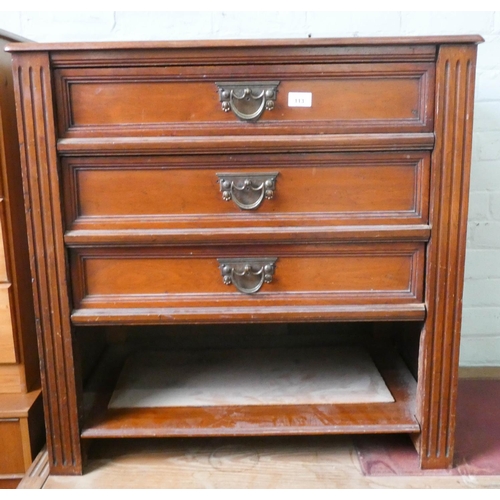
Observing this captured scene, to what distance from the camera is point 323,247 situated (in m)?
1.10

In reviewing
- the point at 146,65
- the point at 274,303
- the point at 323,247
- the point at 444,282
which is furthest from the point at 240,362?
the point at 146,65

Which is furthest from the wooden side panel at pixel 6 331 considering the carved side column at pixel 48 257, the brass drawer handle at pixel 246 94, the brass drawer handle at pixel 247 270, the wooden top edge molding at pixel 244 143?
the brass drawer handle at pixel 246 94

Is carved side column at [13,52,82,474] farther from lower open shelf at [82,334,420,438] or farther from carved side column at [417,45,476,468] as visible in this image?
carved side column at [417,45,476,468]

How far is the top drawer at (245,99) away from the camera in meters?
1.03

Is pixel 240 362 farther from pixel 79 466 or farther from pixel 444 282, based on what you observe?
→ pixel 444 282

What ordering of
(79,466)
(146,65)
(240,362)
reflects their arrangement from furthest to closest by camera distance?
1. (240,362)
2. (79,466)
3. (146,65)

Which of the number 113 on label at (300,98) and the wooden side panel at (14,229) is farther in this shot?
the wooden side panel at (14,229)

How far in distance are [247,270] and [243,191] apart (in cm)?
17

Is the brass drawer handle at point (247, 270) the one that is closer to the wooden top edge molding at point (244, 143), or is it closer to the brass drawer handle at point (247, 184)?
the brass drawer handle at point (247, 184)

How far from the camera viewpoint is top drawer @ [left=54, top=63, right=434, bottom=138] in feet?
3.38

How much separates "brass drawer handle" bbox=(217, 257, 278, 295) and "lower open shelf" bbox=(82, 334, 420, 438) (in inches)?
13.1

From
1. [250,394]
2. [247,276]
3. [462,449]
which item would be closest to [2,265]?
[247,276]

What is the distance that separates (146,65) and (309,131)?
356mm

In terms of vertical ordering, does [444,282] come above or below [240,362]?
above
